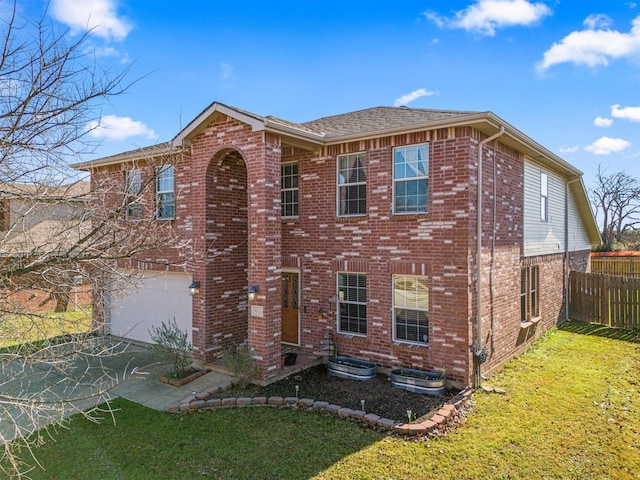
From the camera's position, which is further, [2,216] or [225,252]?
[225,252]

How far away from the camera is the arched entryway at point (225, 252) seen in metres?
9.91

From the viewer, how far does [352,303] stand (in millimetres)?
9820

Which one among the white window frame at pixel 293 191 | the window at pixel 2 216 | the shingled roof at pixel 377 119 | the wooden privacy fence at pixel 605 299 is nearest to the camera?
the window at pixel 2 216

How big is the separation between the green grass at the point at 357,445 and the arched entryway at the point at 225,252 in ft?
9.20

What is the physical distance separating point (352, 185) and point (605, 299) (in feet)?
35.8

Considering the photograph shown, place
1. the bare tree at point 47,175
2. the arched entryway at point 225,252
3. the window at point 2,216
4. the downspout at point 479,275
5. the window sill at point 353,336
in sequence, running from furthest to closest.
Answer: the arched entryway at point 225,252, the window sill at point 353,336, the downspout at point 479,275, the window at point 2,216, the bare tree at point 47,175

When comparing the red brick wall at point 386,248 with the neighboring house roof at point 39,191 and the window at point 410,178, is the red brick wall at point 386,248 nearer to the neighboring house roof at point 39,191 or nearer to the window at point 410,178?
the window at point 410,178

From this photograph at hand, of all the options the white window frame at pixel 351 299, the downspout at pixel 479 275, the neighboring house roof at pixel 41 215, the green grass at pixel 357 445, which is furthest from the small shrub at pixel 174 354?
the downspout at pixel 479 275

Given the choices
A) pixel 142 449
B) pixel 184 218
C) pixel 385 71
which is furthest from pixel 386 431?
pixel 385 71

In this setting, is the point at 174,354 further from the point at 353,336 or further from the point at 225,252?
the point at 353,336

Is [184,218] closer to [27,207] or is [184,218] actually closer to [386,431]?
[27,207]

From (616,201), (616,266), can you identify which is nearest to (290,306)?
(616,266)

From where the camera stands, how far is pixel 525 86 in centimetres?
1270

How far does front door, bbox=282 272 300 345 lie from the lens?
1070cm
